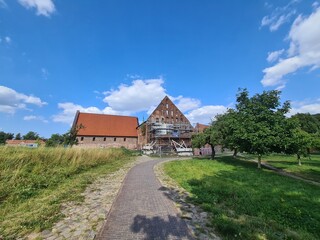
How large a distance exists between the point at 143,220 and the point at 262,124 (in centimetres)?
1550

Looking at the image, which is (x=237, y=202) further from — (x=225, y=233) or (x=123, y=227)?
(x=123, y=227)

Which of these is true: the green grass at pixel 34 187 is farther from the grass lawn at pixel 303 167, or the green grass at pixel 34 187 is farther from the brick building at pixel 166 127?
the brick building at pixel 166 127

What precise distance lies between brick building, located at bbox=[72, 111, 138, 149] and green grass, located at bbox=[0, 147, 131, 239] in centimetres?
4255

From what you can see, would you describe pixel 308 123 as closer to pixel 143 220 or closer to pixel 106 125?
pixel 106 125

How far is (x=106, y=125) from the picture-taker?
58562 mm

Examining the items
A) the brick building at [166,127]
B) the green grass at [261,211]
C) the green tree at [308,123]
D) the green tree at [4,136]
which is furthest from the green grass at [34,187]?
the green tree at [308,123]

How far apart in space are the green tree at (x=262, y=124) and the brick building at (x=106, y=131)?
42468 millimetres

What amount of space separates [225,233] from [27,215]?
17.1 ft

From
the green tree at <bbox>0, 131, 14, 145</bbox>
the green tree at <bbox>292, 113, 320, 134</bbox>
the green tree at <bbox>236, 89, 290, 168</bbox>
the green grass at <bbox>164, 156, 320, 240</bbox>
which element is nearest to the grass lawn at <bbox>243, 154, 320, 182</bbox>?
the green tree at <bbox>236, 89, 290, 168</bbox>

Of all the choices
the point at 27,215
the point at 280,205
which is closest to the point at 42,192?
the point at 27,215

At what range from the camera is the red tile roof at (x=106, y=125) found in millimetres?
55144

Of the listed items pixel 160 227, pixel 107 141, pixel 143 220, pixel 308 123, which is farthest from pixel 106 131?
pixel 308 123

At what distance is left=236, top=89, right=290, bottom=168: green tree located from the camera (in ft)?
54.3

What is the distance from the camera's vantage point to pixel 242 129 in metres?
17.8
